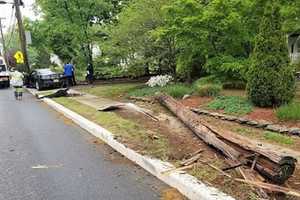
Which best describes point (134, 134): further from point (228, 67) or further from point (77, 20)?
point (77, 20)

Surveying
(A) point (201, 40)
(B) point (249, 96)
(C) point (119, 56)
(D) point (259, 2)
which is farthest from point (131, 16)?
(B) point (249, 96)

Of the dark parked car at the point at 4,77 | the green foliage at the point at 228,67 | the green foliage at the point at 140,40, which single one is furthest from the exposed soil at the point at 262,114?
the dark parked car at the point at 4,77

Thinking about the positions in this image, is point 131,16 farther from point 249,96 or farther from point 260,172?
point 260,172

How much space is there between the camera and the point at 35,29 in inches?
1321

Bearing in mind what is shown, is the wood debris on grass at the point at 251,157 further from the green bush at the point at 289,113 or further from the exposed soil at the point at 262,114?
the green bush at the point at 289,113

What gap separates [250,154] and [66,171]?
2.79 meters

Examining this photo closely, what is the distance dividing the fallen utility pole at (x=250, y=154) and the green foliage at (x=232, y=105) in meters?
2.45

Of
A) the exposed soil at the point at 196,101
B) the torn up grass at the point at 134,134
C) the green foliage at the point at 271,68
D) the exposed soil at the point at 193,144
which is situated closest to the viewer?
the exposed soil at the point at 193,144

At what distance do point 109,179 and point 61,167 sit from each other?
1147 millimetres

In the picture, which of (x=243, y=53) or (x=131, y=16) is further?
(x=131, y=16)

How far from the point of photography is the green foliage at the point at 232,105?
1084 cm

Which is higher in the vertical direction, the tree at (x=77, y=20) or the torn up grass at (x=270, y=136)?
the tree at (x=77, y=20)

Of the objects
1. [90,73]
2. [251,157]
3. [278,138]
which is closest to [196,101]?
[278,138]

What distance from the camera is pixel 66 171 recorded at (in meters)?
6.55
